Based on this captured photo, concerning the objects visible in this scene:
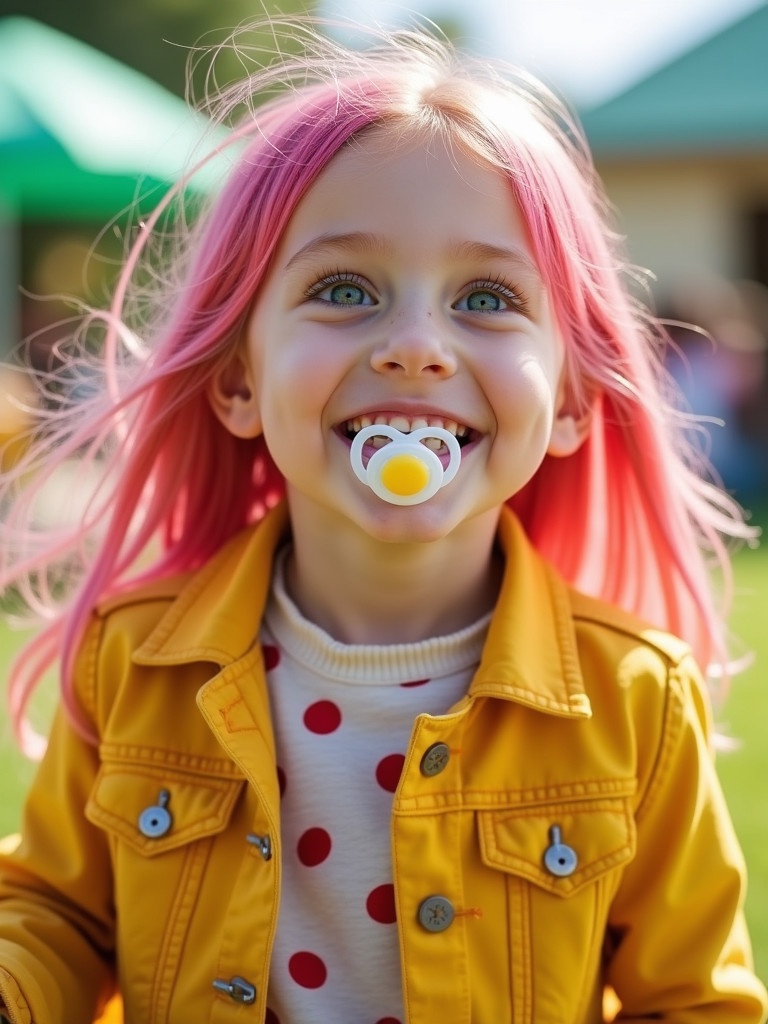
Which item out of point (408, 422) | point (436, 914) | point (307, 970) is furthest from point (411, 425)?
point (307, 970)

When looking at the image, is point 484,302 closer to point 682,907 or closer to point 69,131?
point 682,907

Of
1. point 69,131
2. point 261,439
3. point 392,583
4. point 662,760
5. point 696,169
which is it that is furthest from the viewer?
point 696,169

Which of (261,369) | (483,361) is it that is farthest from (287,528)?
(483,361)

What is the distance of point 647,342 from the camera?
6.95 feet

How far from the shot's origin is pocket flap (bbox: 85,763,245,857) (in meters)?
1.67

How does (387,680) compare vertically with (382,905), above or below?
above

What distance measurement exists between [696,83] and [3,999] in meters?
12.1

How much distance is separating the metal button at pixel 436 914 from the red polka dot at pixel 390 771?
165mm

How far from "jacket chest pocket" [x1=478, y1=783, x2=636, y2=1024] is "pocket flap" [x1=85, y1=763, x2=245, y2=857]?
35 cm

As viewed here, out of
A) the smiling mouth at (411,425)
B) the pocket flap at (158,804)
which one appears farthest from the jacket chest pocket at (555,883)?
the smiling mouth at (411,425)

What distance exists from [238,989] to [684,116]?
1108cm

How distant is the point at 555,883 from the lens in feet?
5.24

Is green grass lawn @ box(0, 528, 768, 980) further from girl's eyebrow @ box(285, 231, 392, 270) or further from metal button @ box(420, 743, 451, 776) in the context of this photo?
girl's eyebrow @ box(285, 231, 392, 270)

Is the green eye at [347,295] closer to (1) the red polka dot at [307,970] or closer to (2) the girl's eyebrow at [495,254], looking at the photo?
(2) the girl's eyebrow at [495,254]
